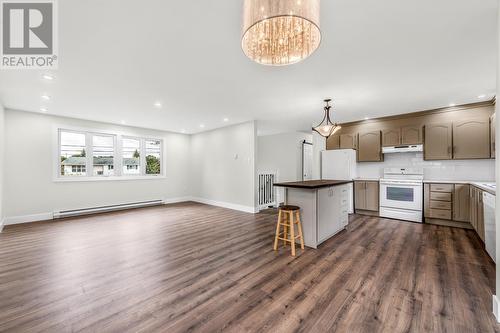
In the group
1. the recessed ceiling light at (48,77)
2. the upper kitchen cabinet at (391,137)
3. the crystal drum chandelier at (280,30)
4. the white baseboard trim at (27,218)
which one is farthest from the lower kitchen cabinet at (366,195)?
the white baseboard trim at (27,218)

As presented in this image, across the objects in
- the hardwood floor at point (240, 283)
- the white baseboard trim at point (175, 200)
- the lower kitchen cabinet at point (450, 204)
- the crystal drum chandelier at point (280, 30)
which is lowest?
the hardwood floor at point (240, 283)

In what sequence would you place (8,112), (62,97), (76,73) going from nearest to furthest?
(76,73)
(62,97)
(8,112)

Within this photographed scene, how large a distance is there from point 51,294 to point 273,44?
310 cm

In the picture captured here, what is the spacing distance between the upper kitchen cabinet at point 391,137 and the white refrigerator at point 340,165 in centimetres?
76

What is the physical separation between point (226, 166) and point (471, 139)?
5835 millimetres

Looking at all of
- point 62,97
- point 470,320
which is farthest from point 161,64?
point 470,320

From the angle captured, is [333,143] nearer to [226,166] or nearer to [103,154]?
[226,166]

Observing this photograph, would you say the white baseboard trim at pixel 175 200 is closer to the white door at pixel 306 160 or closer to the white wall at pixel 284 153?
the white wall at pixel 284 153

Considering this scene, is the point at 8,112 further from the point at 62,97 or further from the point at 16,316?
the point at 16,316

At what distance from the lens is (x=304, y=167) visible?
8.45 m

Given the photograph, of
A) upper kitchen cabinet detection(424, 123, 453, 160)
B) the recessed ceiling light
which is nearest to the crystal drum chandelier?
the recessed ceiling light

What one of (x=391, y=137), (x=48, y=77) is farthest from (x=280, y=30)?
(x=391, y=137)

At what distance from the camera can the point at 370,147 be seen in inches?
215

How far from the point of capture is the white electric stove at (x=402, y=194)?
15.0 feet
